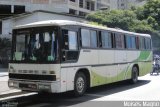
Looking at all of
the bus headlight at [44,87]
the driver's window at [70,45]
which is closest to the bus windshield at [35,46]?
the driver's window at [70,45]

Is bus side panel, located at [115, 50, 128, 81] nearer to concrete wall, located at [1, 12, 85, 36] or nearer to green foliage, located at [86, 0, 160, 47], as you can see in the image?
concrete wall, located at [1, 12, 85, 36]

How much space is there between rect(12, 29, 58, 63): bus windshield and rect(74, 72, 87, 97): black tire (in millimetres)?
1560

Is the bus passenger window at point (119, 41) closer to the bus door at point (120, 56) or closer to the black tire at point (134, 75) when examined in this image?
the bus door at point (120, 56)

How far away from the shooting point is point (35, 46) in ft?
37.7

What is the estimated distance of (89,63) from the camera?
12.9 m

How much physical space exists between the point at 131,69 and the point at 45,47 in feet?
22.9

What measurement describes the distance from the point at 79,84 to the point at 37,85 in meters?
1.79

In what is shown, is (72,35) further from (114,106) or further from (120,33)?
(120,33)

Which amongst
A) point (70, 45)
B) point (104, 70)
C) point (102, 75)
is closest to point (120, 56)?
point (104, 70)

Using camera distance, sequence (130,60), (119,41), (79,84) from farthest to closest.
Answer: (130,60)
(119,41)
(79,84)

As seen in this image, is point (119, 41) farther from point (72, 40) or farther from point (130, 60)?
point (72, 40)

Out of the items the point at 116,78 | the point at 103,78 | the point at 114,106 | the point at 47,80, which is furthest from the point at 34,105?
the point at 116,78

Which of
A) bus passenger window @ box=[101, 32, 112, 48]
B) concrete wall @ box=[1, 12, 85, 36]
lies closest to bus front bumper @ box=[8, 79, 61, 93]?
bus passenger window @ box=[101, 32, 112, 48]

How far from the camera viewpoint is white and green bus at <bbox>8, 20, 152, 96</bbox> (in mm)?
11047
